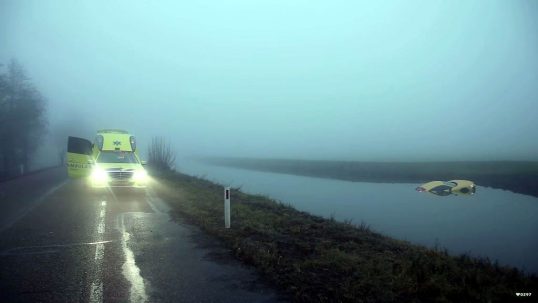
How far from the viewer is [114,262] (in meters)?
6.08

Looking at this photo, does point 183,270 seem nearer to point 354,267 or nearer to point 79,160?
point 354,267

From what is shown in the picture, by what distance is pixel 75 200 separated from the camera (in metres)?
13.8

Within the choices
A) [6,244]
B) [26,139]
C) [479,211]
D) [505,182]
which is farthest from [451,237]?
[26,139]

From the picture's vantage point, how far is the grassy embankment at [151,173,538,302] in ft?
15.8

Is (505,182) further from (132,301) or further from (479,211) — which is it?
(132,301)

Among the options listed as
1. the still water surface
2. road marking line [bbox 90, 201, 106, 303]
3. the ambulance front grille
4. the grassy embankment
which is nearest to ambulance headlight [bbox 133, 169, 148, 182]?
the ambulance front grille

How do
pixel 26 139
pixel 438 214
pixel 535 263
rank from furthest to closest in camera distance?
pixel 26 139 < pixel 438 214 < pixel 535 263

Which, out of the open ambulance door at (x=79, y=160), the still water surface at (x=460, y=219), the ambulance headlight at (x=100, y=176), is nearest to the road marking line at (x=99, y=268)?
the ambulance headlight at (x=100, y=176)

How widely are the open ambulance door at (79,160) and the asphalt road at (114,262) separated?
319 inches

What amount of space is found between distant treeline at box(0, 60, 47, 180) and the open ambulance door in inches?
932

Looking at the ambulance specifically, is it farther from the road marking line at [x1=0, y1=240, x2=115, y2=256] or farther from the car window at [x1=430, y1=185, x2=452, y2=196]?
the car window at [x1=430, y1=185, x2=452, y2=196]

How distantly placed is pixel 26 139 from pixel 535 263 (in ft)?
169

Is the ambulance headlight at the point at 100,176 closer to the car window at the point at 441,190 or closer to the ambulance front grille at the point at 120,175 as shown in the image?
the ambulance front grille at the point at 120,175

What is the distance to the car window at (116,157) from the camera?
15828mm
